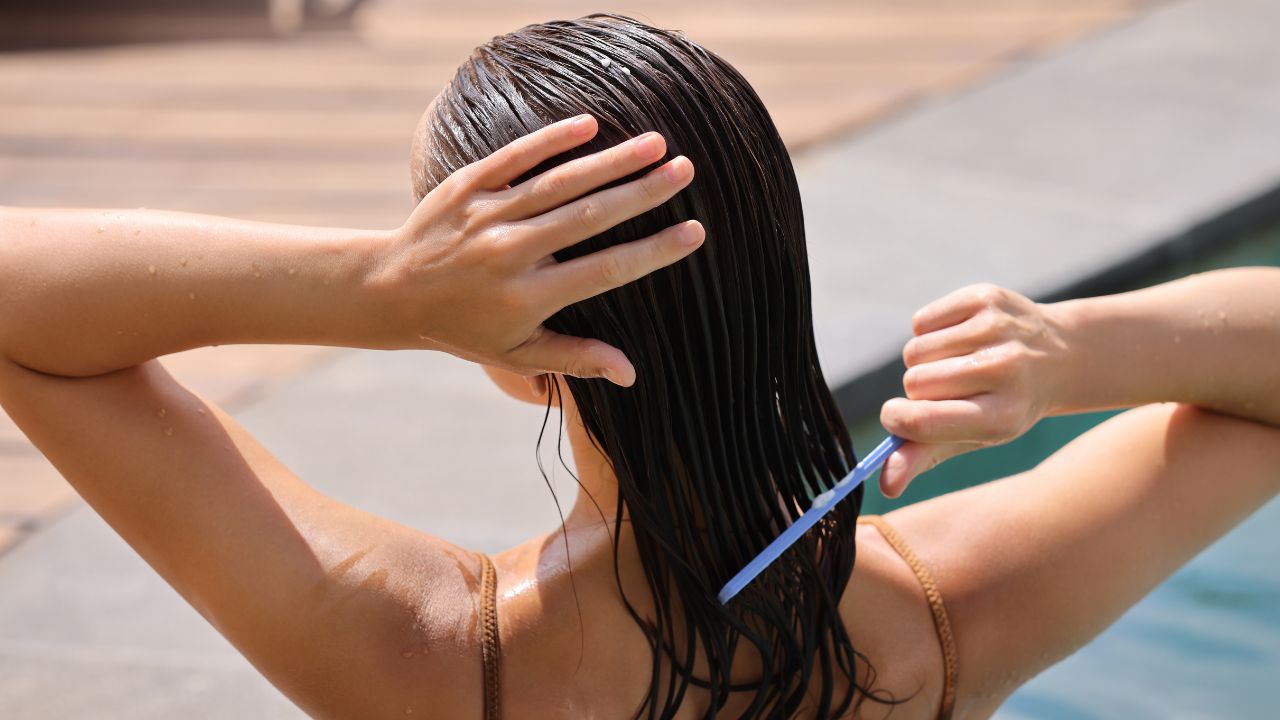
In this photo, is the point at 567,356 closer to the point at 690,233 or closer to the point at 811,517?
the point at 690,233

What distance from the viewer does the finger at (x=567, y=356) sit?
1.00 meters

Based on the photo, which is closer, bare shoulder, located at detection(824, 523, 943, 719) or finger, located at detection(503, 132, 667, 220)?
finger, located at detection(503, 132, 667, 220)

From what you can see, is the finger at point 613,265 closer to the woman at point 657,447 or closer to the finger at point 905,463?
the woman at point 657,447

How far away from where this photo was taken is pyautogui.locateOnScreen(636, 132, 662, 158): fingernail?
0.93 metres

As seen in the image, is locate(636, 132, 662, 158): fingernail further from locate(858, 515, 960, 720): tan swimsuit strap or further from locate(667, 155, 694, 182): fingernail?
locate(858, 515, 960, 720): tan swimsuit strap

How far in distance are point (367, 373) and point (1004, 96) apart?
2295 mm

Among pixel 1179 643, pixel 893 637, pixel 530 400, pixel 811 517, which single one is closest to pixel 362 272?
pixel 530 400

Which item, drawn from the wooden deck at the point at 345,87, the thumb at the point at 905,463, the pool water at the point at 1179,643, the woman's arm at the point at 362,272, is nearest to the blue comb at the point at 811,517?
the thumb at the point at 905,463

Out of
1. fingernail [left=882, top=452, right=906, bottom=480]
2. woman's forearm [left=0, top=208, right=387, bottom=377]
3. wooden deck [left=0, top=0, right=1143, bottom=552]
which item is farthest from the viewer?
wooden deck [left=0, top=0, right=1143, bottom=552]

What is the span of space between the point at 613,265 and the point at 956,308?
0.40 metres

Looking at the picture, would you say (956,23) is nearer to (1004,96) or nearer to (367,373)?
(1004,96)

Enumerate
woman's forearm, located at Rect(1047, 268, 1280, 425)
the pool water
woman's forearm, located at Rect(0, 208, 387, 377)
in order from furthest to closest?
the pool water
woman's forearm, located at Rect(1047, 268, 1280, 425)
woman's forearm, located at Rect(0, 208, 387, 377)

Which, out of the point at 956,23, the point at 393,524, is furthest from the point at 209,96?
the point at 393,524

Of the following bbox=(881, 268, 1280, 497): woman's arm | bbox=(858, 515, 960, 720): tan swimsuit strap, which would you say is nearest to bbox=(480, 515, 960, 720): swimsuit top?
bbox=(858, 515, 960, 720): tan swimsuit strap
